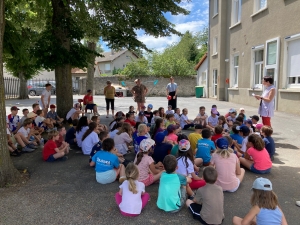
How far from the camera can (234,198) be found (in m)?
4.23

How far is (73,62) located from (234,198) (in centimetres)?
781

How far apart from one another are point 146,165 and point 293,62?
11.2m

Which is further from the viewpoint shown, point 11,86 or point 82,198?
point 11,86

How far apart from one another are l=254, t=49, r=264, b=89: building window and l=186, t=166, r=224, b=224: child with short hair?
44.8ft

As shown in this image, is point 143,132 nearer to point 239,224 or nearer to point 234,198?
point 234,198

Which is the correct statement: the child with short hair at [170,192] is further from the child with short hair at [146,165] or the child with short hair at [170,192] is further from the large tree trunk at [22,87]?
the large tree trunk at [22,87]

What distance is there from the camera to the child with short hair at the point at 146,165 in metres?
4.59

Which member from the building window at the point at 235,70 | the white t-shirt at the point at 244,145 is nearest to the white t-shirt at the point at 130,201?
the white t-shirt at the point at 244,145

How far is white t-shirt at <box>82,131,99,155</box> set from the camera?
6.52 meters

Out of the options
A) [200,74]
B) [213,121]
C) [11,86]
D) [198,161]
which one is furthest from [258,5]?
[11,86]

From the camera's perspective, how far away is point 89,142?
662 centimetres

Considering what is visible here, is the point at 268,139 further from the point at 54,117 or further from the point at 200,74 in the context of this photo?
the point at 200,74

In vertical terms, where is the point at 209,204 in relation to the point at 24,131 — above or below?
below

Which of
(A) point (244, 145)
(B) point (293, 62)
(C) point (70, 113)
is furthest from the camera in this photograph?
(B) point (293, 62)
